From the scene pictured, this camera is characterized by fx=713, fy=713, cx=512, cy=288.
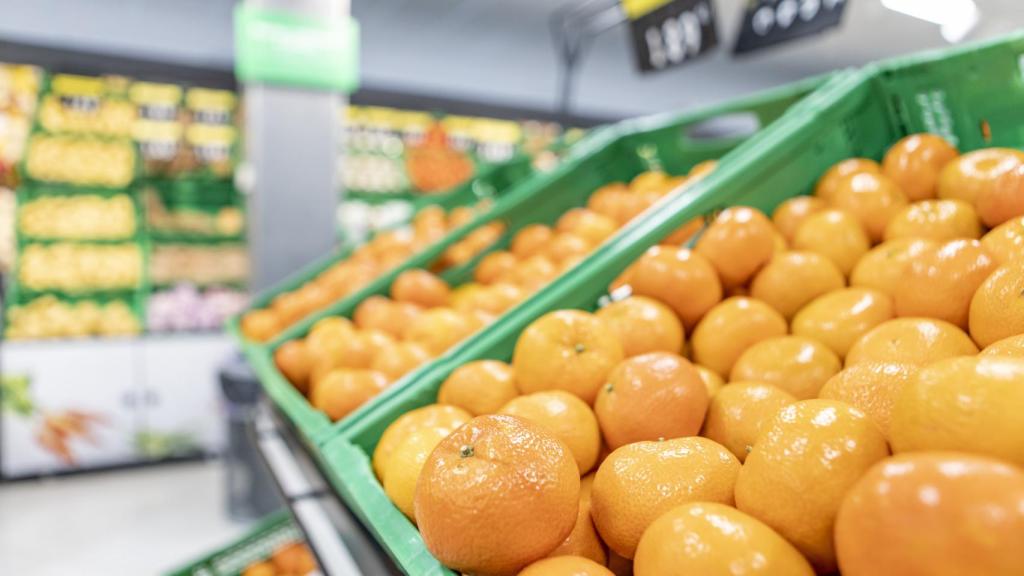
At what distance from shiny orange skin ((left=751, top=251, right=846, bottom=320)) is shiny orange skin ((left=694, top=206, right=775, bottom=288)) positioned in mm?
55

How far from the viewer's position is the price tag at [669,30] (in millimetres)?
3533

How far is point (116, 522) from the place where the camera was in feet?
13.5

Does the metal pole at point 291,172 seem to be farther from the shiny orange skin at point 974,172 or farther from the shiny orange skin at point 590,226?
the shiny orange skin at point 974,172

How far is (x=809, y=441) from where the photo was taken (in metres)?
0.71

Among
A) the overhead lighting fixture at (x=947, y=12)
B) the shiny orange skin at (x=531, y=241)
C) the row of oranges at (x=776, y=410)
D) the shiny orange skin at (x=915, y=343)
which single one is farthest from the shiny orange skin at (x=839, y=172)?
the overhead lighting fixture at (x=947, y=12)

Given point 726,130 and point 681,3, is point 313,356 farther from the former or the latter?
point 726,130

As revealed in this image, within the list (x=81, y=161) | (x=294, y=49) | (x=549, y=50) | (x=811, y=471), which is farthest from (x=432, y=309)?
(x=549, y=50)

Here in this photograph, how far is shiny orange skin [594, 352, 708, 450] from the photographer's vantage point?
99cm

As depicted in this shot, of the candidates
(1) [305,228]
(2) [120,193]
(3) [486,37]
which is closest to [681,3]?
(1) [305,228]

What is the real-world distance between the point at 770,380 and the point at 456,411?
50 cm

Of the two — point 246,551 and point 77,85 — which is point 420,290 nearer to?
point 246,551

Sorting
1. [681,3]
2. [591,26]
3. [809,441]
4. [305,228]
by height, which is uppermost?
[591,26]

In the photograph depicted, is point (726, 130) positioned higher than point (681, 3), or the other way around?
point (681, 3)

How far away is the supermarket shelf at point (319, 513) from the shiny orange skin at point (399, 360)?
246 mm
